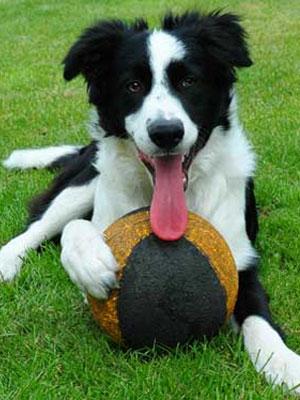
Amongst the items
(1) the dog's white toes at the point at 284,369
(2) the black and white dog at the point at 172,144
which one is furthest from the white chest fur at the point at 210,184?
(1) the dog's white toes at the point at 284,369

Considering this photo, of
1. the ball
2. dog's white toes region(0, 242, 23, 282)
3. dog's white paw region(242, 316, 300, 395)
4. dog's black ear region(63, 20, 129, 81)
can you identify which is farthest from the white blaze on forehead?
dog's white toes region(0, 242, 23, 282)

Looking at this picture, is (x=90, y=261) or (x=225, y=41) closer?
(x=90, y=261)

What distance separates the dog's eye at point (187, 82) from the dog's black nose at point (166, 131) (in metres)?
0.31

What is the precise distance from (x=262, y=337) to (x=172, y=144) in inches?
34.0

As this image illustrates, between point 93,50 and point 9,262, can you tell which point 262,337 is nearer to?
point 93,50

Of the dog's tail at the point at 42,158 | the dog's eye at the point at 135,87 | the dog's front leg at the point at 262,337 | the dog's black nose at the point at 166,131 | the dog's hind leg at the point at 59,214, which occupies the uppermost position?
the dog's eye at the point at 135,87

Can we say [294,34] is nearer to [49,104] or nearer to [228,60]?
[49,104]

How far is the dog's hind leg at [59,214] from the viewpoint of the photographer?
4.57 meters

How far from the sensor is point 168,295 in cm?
310

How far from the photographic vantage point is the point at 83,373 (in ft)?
10.3

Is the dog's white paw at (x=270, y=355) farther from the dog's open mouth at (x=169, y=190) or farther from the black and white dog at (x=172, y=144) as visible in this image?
the dog's open mouth at (x=169, y=190)

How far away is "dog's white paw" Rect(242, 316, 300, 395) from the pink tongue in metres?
0.50

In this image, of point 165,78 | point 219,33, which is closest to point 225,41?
point 219,33

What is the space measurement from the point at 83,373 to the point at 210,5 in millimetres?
12532
